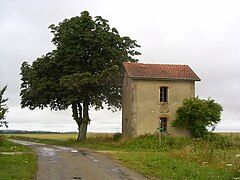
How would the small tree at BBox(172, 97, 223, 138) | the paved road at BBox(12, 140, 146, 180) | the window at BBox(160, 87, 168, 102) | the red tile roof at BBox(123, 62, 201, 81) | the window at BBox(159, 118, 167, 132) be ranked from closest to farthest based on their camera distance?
1. the paved road at BBox(12, 140, 146, 180)
2. the small tree at BBox(172, 97, 223, 138)
3. the window at BBox(159, 118, 167, 132)
4. the red tile roof at BBox(123, 62, 201, 81)
5. the window at BBox(160, 87, 168, 102)

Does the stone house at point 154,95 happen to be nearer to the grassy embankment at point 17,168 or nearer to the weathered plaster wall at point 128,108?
the weathered plaster wall at point 128,108

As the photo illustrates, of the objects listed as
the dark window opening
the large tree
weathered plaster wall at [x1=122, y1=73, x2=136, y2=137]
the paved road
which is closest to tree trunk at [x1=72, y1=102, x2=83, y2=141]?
the large tree

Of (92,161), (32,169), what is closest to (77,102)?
(92,161)

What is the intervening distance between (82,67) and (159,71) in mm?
8701

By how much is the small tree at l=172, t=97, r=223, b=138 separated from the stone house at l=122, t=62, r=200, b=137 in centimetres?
87

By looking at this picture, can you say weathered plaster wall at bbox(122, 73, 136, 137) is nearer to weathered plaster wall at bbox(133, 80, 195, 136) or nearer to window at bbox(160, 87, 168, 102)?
weathered plaster wall at bbox(133, 80, 195, 136)

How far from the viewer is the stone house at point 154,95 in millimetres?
42969

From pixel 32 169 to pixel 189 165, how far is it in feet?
24.6

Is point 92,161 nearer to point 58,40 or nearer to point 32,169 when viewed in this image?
point 32,169

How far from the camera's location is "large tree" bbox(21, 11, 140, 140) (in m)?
45.8

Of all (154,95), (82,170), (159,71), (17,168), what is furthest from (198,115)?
(17,168)

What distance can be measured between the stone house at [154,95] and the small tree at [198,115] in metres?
0.87

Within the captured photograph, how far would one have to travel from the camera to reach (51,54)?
161 feet

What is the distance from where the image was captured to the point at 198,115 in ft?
139
